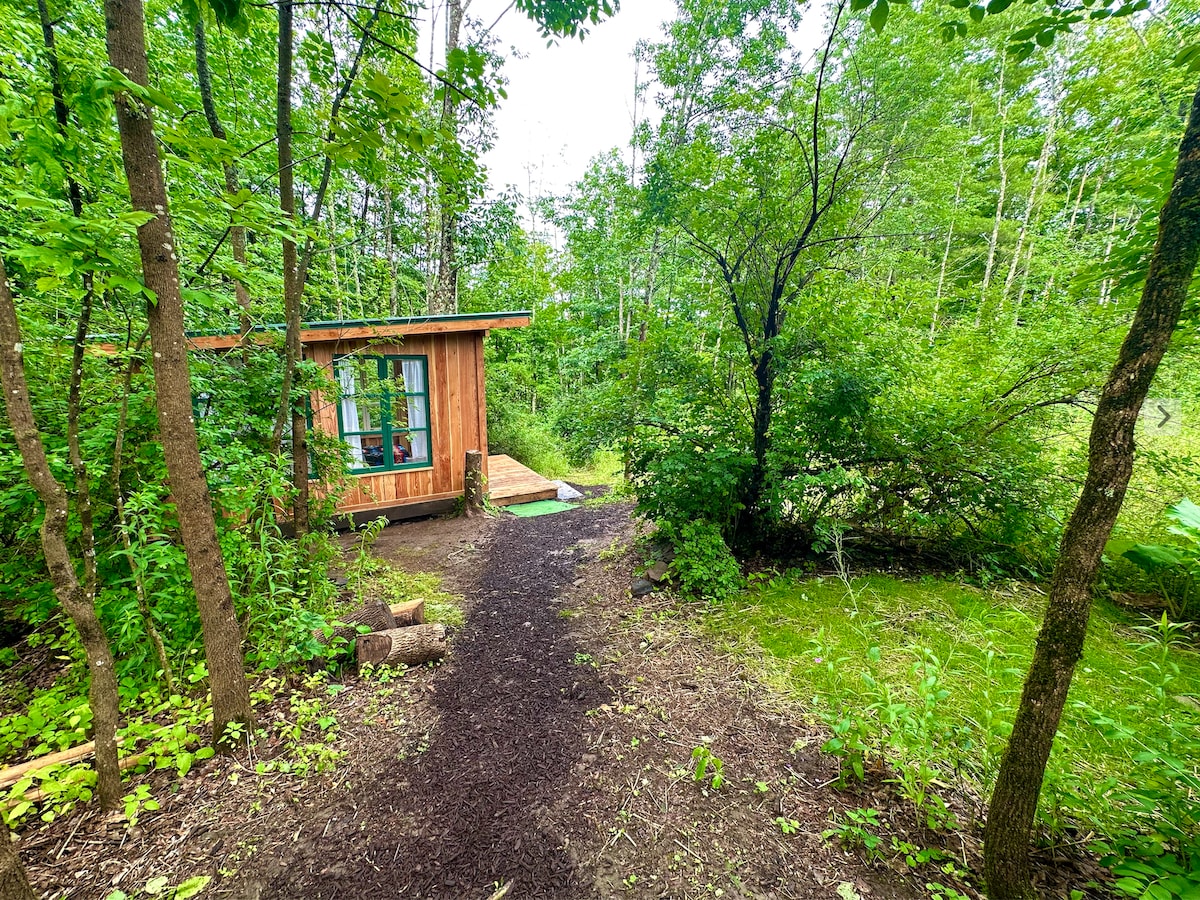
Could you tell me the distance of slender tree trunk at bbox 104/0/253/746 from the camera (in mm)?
1745

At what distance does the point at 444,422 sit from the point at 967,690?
6.54 meters

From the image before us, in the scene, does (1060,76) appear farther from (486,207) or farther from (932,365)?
(486,207)

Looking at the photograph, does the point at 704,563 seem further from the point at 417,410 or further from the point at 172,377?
the point at 417,410

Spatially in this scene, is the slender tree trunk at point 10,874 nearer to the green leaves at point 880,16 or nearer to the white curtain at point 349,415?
the green leaves at point 880,16

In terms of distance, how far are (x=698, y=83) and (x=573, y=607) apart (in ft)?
33.4

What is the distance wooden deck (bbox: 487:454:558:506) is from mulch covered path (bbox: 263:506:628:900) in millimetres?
3826

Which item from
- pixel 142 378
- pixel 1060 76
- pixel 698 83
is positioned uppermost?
pixel 1060 76

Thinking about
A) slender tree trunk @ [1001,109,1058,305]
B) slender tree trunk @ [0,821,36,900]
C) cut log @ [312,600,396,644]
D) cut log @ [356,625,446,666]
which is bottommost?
cut log @ [356,625,446,666]

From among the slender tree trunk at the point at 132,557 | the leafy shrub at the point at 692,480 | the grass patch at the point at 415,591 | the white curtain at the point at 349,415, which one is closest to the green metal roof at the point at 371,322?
the white curtain at the point at 349,415

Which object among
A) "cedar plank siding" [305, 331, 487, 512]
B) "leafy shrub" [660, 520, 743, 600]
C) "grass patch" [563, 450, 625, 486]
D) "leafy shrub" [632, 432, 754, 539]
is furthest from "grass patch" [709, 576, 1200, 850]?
"grass patch" [563, 450, 625, 486]

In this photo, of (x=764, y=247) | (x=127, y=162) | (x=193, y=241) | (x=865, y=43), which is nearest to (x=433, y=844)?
(x=127, y=162)

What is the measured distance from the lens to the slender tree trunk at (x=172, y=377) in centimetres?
175

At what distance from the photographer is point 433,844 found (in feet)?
6.44

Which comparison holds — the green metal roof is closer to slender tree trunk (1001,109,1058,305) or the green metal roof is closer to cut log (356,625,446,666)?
cut log (356,625,446,666)
